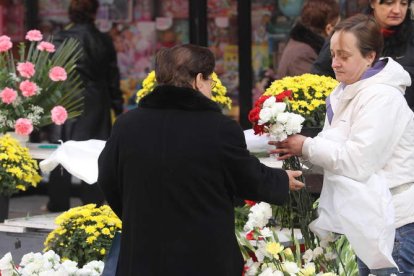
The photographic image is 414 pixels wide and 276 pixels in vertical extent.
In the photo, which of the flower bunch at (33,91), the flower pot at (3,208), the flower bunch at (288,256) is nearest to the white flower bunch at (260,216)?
the flower bunch at (288,256)

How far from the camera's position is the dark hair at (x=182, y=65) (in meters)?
3.79

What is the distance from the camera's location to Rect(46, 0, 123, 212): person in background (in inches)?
342

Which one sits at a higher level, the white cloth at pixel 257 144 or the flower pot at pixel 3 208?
the white cloth at pixel 257 144

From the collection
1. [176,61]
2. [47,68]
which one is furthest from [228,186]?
[47,68]

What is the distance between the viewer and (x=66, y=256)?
530 centimetres

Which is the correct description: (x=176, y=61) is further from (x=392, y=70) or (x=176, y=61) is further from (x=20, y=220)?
(x=20, y=220)

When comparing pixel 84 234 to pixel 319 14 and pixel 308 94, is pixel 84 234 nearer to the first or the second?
pixel 308 94

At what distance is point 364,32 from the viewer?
3973 millimetres

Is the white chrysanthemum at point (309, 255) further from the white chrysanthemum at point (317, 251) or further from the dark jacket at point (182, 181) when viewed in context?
the dark jacket at point (182, 181)

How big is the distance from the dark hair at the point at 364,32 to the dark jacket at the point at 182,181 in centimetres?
57

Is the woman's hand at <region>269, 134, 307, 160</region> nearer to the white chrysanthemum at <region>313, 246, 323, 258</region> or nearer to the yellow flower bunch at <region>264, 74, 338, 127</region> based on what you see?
the white chrysanthemum at <region>313, 246, 323, 258</region>

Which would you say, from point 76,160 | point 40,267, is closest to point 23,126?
point 76,160

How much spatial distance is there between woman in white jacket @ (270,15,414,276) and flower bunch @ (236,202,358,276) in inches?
7.8

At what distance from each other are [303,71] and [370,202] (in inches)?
131
